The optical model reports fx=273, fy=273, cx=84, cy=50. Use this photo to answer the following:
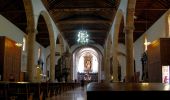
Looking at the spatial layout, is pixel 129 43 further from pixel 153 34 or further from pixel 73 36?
pixel 73 36

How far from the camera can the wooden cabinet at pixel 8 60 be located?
57.5ft

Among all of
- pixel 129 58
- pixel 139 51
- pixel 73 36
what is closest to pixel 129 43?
pixel 129 58

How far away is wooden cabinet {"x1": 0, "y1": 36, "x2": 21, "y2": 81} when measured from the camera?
17.5m

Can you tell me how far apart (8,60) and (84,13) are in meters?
11.5

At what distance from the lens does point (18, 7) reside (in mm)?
21734

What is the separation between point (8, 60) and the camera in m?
18.3

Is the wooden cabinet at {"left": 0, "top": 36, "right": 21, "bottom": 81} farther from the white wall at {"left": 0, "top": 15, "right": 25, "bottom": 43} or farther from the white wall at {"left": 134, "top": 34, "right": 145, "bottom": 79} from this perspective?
the white wall at {"left": 134, "top": 34, "right": 145, "bottom": 79}

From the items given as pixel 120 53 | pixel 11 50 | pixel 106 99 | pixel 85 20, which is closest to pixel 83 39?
pixel 85 20

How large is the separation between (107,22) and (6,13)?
10.1 meters

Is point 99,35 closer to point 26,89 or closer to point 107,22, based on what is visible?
point 107,22

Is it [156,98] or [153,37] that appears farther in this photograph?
[153,37]

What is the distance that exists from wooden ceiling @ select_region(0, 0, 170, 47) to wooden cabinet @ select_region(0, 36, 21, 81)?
371 centimetres

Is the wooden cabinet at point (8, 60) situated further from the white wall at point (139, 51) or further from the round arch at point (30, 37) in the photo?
the white wall at point (139, 51)

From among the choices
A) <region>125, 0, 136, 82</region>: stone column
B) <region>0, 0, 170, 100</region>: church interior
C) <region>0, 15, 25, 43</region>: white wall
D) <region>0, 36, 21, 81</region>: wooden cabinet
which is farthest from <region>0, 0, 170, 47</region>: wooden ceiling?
<region>125, 0, 136, 82</region>: stone column
